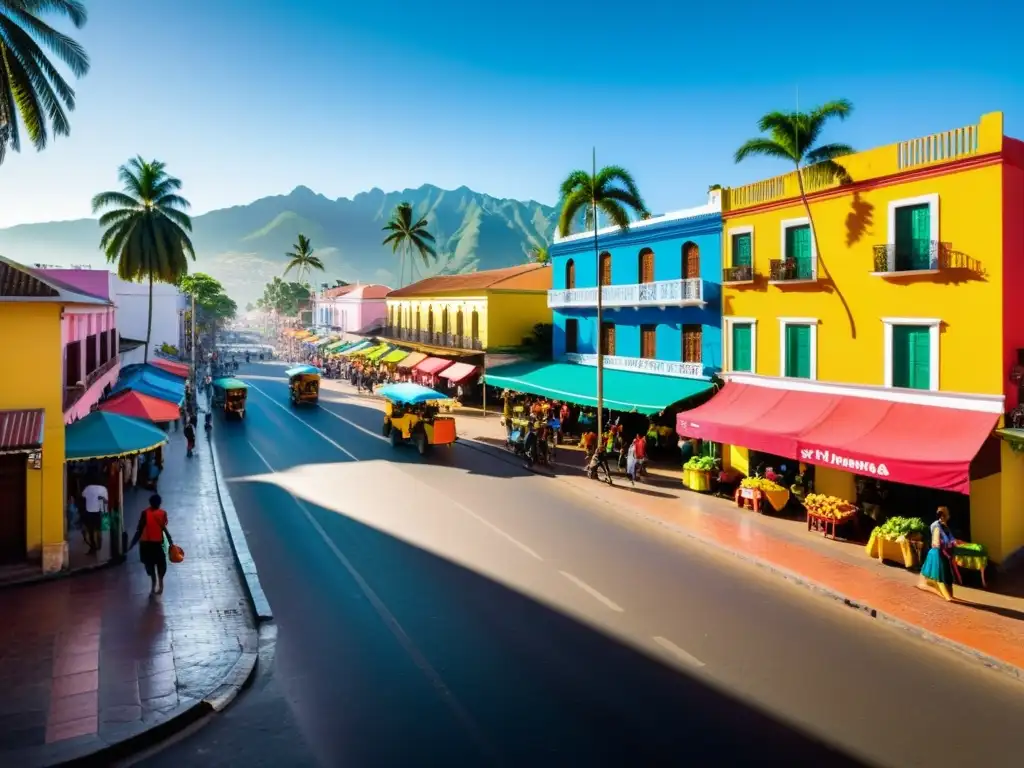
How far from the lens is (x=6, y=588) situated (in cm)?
1278

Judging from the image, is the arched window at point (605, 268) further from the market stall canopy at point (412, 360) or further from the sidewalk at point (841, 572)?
the market stall canopy at point (412, 360)

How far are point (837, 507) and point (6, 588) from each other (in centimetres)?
1688

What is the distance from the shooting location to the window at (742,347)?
72.3ft

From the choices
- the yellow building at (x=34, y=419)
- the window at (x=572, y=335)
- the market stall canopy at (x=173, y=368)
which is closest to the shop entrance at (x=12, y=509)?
the yellow building at (x=34, y=419)

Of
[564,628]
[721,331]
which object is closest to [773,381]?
[721,331]

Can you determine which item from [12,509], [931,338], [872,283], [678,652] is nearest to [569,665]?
[678,652]

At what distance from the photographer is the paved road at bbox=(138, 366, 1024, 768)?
26.8ft

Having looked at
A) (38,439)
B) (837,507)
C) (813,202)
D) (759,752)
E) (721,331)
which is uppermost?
(813,202)

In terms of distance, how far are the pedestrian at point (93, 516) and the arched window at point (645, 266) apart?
19194 millimetres

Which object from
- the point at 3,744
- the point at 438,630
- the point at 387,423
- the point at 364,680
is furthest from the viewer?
the point at 387,423

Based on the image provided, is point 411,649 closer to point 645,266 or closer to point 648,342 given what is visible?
point 648,342

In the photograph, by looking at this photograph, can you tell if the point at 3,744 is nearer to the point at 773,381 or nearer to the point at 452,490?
the point at 452,490

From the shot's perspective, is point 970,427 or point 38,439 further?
point 970,427

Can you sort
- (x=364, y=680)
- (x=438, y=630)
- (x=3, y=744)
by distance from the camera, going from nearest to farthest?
(x=3, y=744)
(x=364, y=680)
(x=438, y=630)
